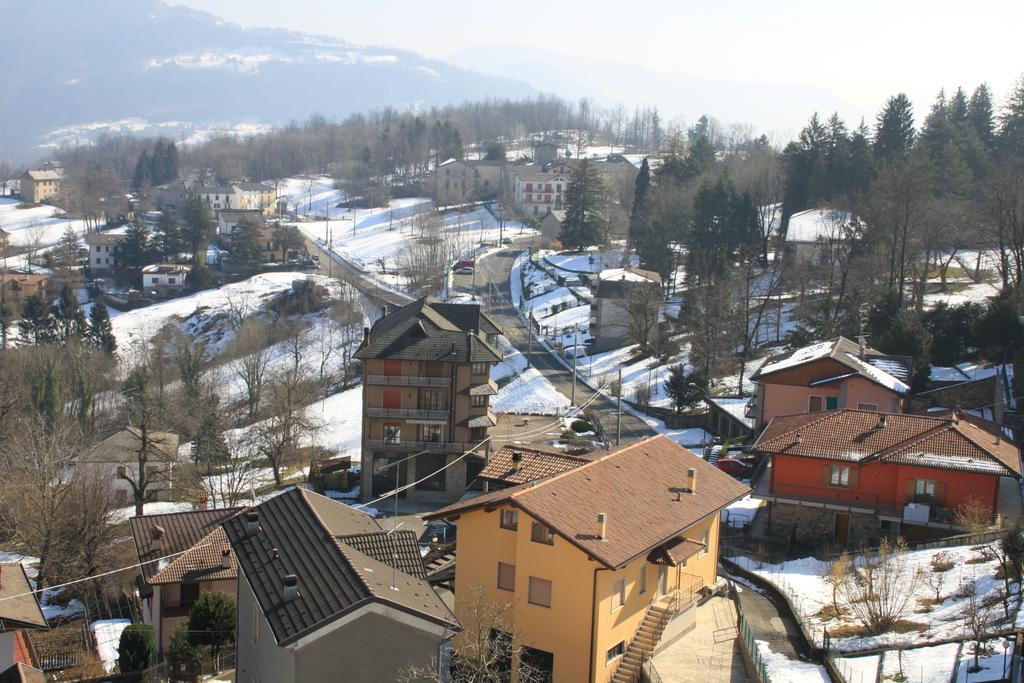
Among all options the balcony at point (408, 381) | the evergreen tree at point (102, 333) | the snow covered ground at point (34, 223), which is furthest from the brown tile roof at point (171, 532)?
the snow covered ground at point (34, 223)

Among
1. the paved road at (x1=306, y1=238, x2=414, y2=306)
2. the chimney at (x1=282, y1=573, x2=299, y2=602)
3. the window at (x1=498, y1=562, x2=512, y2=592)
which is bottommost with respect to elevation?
the paved road at (x1=306, y1=238, x2=414, y2=306)

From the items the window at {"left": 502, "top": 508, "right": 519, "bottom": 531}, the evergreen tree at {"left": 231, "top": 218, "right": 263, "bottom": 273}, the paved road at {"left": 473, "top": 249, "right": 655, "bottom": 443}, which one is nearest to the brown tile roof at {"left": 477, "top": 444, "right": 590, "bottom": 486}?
the window at {"left": 502, "top": 508, "right": 519, "bottom": 531}

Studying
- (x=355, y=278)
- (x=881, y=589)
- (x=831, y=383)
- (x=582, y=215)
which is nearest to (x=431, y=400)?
(x=831, y=383)

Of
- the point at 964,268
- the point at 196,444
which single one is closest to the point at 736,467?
the point at 196,444

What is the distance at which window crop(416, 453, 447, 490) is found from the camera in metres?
40.1

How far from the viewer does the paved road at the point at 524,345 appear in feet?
148

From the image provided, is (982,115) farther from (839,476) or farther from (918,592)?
(918,592)

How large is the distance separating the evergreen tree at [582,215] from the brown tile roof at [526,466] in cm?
5433

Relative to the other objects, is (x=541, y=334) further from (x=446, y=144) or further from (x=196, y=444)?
(x=446, y=144)

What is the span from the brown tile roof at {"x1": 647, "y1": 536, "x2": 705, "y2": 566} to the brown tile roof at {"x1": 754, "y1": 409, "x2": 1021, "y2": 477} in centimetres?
905

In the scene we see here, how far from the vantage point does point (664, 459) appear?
2341 centimetres

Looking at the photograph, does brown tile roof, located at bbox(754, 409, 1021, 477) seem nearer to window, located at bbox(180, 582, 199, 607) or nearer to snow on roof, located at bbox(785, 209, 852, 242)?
window, located at bbox(180, 582, 199, 607)

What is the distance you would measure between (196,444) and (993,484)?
34.3 metres

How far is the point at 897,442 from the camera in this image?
28781mm
